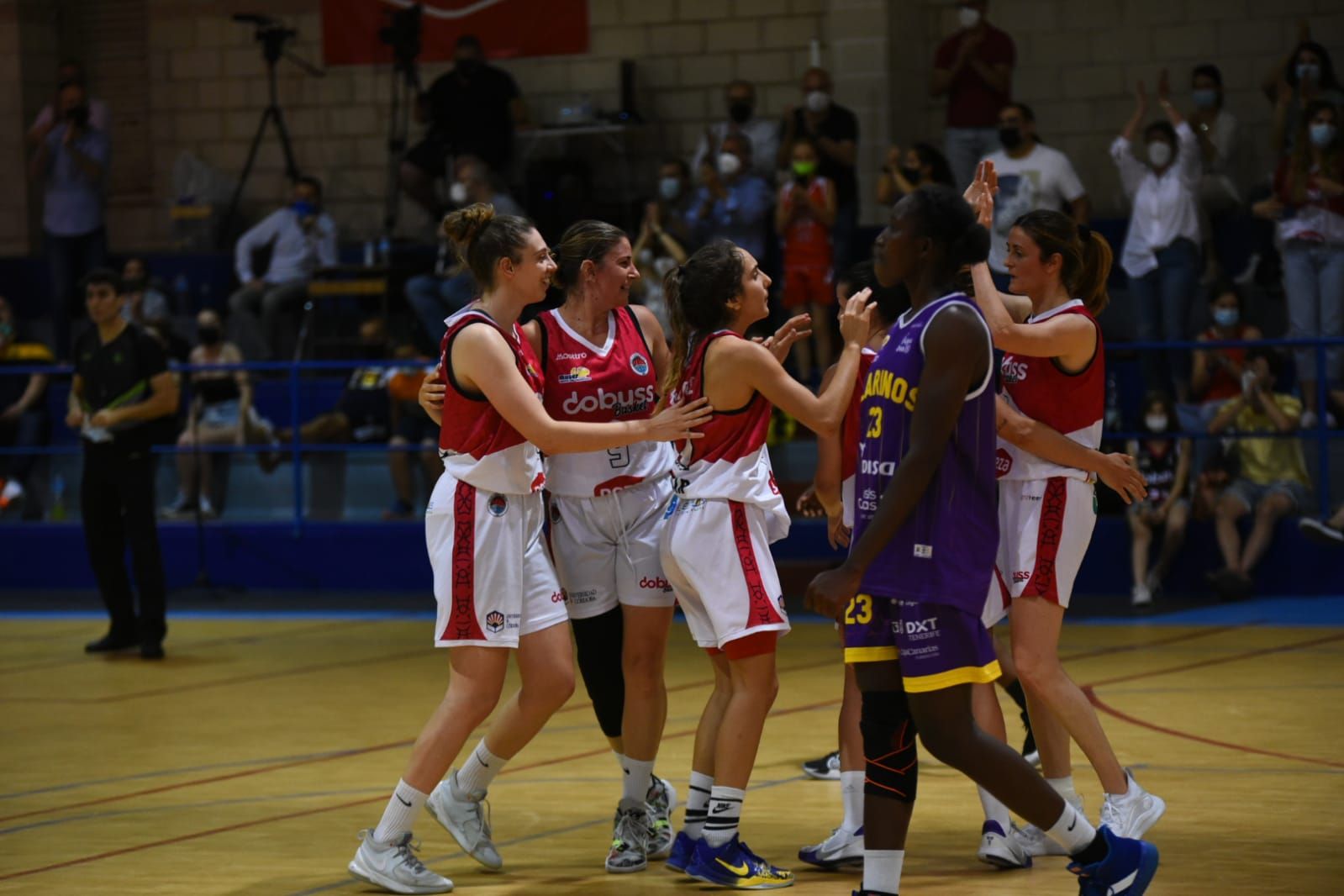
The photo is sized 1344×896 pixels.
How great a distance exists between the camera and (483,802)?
5664 millimetres

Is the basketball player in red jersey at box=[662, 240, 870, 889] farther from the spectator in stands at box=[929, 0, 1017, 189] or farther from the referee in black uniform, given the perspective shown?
the spectator in stands at box=[929, 0, 1017, 189]

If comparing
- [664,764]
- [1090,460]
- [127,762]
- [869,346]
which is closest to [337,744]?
[127,762]

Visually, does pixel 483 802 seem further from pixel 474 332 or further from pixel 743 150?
pixel 743 150

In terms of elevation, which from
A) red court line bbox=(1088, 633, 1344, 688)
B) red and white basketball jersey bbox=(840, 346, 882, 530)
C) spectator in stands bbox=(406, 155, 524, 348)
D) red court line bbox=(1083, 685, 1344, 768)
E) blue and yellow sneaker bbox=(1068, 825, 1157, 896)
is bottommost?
red court line bbox=(1088, 633, 1344, 688)

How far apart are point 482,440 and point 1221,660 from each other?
5130mm

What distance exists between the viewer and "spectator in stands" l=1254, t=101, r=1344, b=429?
39.9 ft

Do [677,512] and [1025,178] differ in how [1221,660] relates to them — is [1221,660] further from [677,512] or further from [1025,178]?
[1025,178]

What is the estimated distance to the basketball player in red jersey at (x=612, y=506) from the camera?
18.1 ft

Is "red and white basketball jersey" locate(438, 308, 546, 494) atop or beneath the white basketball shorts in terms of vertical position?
atop

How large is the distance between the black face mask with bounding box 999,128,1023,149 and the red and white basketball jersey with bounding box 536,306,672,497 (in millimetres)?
7963

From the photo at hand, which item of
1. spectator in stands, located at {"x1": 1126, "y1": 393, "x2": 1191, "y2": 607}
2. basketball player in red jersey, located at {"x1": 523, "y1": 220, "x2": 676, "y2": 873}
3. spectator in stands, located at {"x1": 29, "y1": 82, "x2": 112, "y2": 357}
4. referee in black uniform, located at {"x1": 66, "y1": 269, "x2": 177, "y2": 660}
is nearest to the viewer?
basketball player in red jersey, located at {"x1": 523, "y1": 220, "x2": 676, "y2": 873}

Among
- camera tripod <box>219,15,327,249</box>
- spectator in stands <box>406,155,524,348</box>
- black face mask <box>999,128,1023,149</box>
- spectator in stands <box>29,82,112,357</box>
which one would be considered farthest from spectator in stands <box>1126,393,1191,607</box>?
spectator in stands <box>29,82,112,357</box>

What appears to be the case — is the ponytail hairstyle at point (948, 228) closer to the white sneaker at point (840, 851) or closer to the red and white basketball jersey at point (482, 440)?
the red and white basketball jersey at point (482, 440)

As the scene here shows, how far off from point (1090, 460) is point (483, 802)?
2156 millimetres
